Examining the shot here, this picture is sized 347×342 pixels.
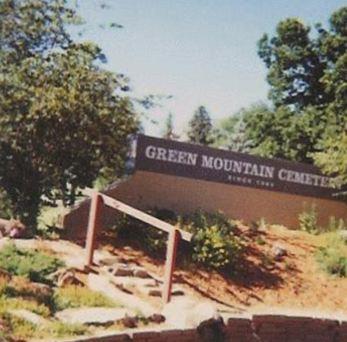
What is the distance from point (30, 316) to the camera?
7535 mm

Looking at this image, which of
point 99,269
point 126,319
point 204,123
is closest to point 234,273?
point 99,269

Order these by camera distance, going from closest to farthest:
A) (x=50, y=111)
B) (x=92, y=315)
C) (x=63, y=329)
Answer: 1. (x=63, y=329)
2. (x=92, y=315)
3. (x=50, y=111)

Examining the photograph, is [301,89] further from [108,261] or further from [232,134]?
[232,134]

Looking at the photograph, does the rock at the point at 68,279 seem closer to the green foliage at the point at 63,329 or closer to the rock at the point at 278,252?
the green foliage at the point at 63,329

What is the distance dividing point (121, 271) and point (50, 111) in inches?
175

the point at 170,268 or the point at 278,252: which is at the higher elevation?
the point at 278,252

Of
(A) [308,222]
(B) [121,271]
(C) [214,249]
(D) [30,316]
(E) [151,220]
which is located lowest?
(D) [30,316]

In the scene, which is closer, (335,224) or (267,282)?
(267,282)

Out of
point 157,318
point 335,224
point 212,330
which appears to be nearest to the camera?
point 212,330

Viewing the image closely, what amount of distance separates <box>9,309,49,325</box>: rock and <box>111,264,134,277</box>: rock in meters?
3.78

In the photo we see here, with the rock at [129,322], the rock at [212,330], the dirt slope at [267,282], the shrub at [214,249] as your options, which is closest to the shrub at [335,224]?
the dirt slope at [267,282]

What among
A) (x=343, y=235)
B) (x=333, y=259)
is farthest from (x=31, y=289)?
(x=343, y=235)

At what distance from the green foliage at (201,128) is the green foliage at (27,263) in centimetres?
4621

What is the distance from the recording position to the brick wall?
7.98 m
